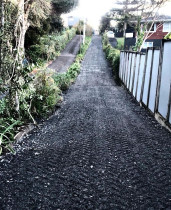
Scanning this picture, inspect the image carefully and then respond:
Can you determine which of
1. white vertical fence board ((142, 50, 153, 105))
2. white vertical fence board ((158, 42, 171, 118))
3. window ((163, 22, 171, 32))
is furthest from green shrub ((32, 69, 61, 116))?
window ((163, 22, 171, 32))

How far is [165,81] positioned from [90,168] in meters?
2.76

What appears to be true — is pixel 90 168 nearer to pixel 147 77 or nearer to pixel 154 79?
pixel 154 79

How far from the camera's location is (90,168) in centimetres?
326

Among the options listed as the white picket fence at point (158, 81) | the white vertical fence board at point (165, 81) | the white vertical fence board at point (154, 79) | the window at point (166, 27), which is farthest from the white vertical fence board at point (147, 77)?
the window at point (166, 27)

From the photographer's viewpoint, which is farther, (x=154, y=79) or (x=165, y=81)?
(x=154, y=79)

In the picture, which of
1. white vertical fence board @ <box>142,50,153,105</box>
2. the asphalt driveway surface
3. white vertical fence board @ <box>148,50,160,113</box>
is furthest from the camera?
white vertical fence board @ <box>142,50,153,105</box>

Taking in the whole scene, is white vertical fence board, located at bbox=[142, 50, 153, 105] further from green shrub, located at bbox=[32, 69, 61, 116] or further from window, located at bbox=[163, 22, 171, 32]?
window, located at bbox=[163, 22, 171, 32]

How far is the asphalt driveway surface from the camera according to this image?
252cm

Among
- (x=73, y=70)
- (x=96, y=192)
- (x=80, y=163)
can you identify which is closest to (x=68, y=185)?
(x=96, y=192)

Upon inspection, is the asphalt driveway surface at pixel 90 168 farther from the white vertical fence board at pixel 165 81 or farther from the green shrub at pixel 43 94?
the green shrub at pixel 43 94

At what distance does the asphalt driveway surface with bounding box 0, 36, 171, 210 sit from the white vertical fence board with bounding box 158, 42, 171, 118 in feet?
1.39

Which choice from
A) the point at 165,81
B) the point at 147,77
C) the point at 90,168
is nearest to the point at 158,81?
the point at 165,81

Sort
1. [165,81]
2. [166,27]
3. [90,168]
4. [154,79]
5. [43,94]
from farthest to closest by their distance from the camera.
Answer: [166,27], [43,94], [154,79], [165,81], [90,168]

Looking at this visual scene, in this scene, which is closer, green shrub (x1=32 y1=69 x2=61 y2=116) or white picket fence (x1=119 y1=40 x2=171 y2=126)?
white picket fence (x1=119 y1=40 x2=171 y2=126)
